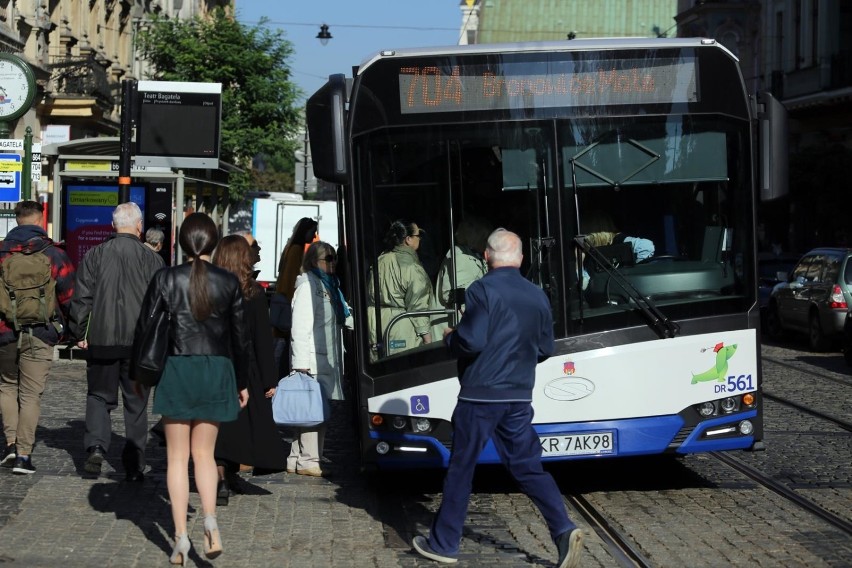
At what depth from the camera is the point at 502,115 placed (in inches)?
350

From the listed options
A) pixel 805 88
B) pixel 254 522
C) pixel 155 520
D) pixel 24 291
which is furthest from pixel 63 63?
pixel 805 88

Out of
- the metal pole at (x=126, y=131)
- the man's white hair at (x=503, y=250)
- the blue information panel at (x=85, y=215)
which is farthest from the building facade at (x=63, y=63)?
the man's white hair at (x=503, y=250)

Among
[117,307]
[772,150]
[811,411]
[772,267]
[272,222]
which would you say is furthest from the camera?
[272,222]

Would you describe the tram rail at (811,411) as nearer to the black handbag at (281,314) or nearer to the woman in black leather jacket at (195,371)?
the black handbag at (281,314)

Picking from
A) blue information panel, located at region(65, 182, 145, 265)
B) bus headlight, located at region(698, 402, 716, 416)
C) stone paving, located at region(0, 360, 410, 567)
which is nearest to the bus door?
bus headlight, located at region(698, 402, 716, 416)

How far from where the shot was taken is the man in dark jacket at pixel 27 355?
32.5 feet

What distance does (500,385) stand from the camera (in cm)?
704

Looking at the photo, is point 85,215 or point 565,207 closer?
point 565,207

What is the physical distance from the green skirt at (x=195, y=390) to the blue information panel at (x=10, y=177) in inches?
383

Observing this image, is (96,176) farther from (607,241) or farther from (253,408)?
(607,241)

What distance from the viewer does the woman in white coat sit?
10.1 m

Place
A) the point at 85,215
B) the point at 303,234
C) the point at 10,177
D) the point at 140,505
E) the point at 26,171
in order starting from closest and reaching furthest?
the point at 140,505, the point at 303,234, the point at 10,177, the point at 26,171, the point at 85,215

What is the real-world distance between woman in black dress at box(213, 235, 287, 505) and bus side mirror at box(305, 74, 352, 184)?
83 cm

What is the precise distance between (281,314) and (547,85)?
3389 mm
